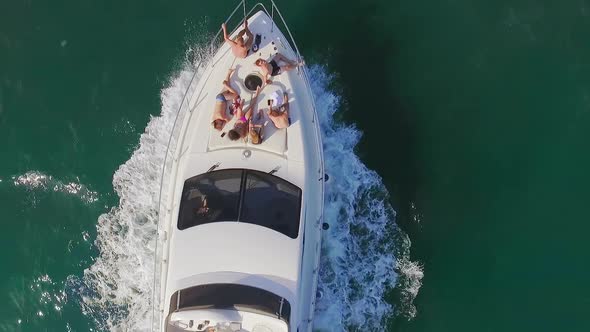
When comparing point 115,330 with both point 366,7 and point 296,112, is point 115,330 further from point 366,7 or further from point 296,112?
point 366,7

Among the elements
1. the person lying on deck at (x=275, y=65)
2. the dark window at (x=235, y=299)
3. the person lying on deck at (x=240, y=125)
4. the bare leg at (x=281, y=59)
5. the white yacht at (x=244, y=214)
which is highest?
→ the bare leg at (x=281, y=59)

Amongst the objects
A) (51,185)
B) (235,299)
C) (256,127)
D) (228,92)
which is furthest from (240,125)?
(51,185)

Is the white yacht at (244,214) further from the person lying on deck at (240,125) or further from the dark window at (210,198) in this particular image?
the person lying on deck at (240,125)

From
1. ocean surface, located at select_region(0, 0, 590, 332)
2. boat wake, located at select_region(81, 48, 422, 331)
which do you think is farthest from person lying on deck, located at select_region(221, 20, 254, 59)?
boat wake, located at select_region(81, 48, 422, 331)

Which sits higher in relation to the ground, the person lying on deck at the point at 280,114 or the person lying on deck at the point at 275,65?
the person lying on deck at the point at 275,65

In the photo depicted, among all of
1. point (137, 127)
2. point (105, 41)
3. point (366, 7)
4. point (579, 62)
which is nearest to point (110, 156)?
point (137, 127)

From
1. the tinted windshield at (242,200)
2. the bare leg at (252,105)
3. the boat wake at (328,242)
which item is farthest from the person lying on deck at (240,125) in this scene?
the boat wake at (328,242)
